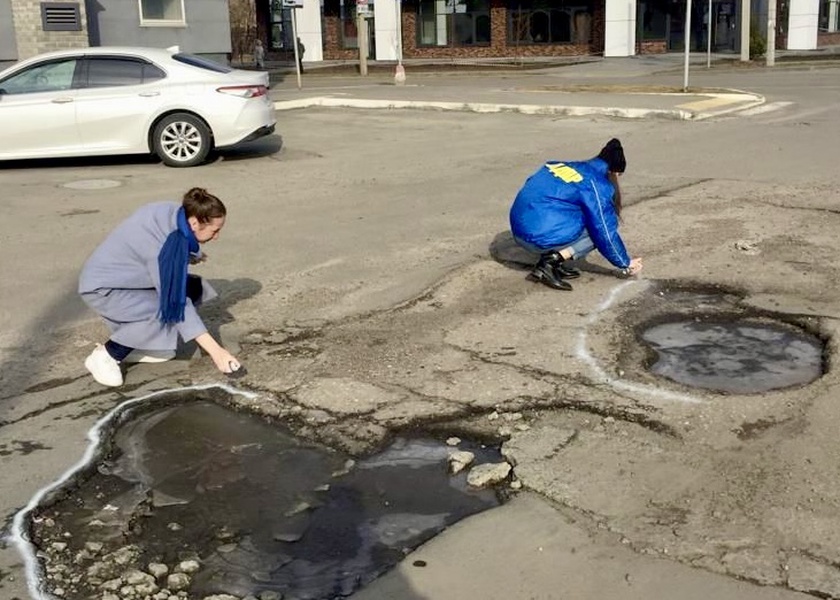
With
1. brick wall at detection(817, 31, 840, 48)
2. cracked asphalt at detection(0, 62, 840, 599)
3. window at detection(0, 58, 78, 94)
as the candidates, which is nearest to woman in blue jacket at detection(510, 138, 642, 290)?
cracked asphalt at detection(0, 62, 840, 599)

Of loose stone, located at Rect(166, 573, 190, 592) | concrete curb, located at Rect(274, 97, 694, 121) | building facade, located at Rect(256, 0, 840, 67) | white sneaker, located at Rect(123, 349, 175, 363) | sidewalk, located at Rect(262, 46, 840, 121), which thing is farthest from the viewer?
building facade, located at Rect(256, 0, 840, 67)

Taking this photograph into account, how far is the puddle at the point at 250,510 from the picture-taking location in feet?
12.0

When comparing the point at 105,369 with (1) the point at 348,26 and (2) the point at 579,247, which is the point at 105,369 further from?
(1) the point at 348,26

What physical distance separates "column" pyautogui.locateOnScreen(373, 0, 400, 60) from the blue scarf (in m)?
47.0

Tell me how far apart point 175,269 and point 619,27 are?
44.9 metres

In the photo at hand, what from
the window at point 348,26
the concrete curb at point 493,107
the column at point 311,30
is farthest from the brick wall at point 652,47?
the concrete curb at point 493,107

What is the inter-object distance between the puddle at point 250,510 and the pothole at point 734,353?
151 cm

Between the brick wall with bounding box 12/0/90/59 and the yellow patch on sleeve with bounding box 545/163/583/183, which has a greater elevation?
the brick wall with bounding box 12/0/90/59

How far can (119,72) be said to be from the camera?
13.1 meters

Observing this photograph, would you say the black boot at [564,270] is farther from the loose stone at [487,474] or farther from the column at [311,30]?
the column at [311,30]

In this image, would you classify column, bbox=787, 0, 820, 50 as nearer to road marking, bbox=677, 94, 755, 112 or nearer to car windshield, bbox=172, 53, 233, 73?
road marking, bbox=677, 94, 755, 112

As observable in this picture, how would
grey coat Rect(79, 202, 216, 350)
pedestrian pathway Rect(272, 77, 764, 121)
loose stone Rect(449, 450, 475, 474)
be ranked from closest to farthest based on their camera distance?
loose stone Rect(449, 450, 475, 474) → grey coat Rect(79, 202, 216, 350) → pedestrian pathway Rect(272, 77, 764, 121)

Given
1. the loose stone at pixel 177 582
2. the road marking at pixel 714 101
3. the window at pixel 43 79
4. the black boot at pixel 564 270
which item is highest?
the window at pixel 43 79

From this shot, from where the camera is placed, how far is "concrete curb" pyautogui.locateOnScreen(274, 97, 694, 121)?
17688 millimetres
